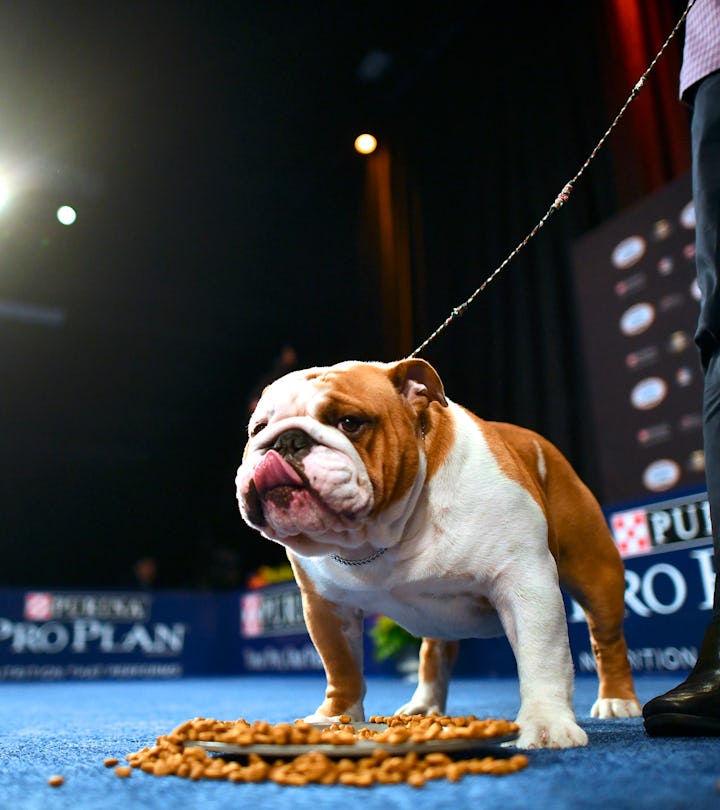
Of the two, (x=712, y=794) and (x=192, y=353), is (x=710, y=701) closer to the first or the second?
(x=712, y=794)

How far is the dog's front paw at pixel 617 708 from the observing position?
5.97 ft

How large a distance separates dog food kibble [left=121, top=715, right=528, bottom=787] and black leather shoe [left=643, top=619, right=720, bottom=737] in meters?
0.28

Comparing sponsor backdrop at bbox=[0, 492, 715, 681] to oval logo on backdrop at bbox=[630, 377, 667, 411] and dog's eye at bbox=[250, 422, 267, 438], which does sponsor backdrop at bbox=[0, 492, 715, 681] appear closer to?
oval logo on backdrop at bbox=[630, 377, 667, 411]

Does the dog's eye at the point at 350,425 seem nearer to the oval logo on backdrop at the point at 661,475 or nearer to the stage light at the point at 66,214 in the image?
the oval logo on backdrop at the point at 661,475

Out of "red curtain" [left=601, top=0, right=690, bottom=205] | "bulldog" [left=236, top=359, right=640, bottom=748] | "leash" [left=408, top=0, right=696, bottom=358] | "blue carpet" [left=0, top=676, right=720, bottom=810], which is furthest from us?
"red curtain" [left=601, top=0, right=690, bottom=205]

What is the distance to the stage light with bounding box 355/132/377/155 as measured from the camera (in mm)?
7324

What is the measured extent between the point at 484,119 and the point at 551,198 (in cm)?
113

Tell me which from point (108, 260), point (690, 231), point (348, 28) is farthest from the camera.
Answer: point (108, 260)

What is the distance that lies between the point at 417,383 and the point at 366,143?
6214 millimetres

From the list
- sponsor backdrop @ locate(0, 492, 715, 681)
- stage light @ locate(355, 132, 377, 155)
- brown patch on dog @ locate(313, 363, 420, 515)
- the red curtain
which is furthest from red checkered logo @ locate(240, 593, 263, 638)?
brown patch on dog @ locate(313, 363, 420, 515)

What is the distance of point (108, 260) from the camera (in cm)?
783

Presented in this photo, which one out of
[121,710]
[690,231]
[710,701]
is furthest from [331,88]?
[710,701]

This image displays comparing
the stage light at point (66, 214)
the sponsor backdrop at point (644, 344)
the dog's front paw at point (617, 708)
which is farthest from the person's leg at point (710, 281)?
the stage light at point (66, 214)

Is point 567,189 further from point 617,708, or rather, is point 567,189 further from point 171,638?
point 171,638
